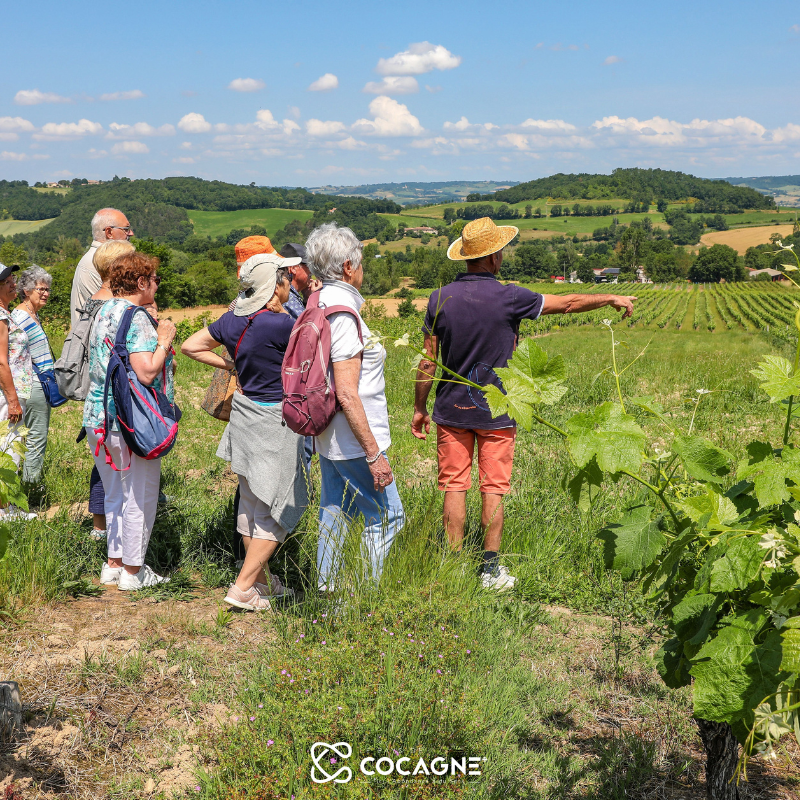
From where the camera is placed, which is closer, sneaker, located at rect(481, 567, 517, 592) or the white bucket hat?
the white bucket hat

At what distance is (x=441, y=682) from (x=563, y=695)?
2.46ft

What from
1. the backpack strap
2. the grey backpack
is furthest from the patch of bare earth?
the backpack strap

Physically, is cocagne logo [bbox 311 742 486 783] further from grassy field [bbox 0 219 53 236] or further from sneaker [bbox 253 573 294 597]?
grassy field [bbox 0 219 53 236]

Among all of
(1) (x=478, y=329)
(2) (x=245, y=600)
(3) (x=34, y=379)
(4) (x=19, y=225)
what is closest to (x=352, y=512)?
(2) (x=245, y=600)

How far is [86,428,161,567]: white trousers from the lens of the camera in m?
3.39

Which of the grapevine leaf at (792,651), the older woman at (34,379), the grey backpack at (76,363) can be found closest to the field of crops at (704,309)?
the older woman at (34,379)

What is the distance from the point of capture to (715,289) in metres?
88.0

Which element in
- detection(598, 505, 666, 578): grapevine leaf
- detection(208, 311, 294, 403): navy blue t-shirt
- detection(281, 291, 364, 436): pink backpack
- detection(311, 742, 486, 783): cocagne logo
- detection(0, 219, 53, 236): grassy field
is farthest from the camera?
detection(0, 219, 53, 236): grassy field

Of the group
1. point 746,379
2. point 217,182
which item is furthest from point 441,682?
point 217,182

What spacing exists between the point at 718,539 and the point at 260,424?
2.43 m

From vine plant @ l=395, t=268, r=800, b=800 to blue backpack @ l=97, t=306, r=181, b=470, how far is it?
88.2 inches

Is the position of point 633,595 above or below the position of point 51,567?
below

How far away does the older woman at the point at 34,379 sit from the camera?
4547 mm

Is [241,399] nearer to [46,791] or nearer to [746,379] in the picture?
[46,791]
